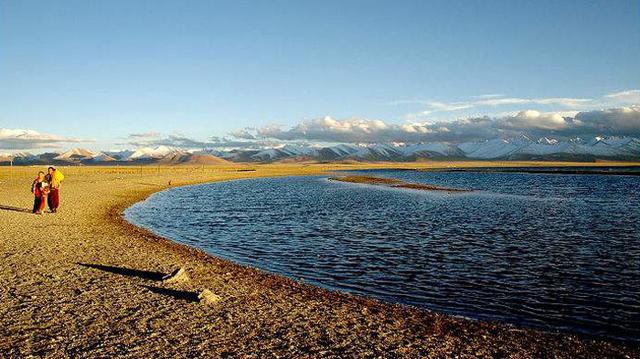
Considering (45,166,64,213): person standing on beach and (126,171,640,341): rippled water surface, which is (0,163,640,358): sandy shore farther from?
(45,166,64,213): person standing on beach

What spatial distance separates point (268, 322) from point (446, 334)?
477cm

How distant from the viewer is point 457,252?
24094 mm

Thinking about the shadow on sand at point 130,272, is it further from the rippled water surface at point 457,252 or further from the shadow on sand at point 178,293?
the rippled water surface at point 457,252

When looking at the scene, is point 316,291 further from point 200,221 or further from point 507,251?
point 200,221

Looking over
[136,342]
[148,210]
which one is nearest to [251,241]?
[136,342]

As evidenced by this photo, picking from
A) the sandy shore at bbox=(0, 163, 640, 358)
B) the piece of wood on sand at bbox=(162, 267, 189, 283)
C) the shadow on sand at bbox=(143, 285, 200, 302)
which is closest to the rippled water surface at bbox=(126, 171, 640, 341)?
the sandy shore at bbox=(0, 163, 640, 358)

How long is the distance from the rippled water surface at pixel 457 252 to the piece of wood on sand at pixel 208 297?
5025 mm

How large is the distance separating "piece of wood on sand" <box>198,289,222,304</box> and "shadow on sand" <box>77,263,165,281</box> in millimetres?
3177

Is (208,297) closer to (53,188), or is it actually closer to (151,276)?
(151,276)

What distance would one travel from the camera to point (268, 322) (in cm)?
1246

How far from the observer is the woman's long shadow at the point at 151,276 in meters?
14.5

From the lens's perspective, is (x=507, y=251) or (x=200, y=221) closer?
A: (x=507, y=251)

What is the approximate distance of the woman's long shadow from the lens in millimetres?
14531

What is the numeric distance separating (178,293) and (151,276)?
2.74m
